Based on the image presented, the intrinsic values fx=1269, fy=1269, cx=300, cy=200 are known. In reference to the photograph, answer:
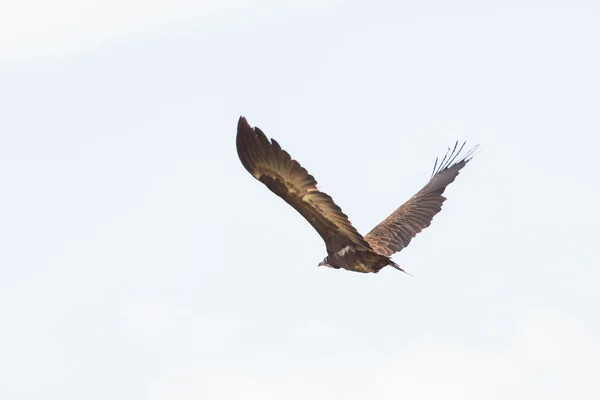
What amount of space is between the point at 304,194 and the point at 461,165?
8.66 meters

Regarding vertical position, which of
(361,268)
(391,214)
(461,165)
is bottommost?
(361,268)

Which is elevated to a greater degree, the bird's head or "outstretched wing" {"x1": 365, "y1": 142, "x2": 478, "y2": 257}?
"outstretched wing" {"x1": 365, "y1": 142, "x2": 478, "y2": 257}

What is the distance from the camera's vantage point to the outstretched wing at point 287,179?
61.2 feet

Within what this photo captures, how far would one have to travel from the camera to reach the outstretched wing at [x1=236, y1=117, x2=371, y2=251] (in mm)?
18641

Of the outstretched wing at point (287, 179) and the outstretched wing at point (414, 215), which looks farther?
the outstretched wing at point (414, 215)

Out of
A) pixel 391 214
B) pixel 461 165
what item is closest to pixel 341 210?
pixel 391 214

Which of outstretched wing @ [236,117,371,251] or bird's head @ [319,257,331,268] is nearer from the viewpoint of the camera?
outstretched wing @ [236,117,371,251]

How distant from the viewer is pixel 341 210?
19.7 m

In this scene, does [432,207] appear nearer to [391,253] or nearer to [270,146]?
[391,253]

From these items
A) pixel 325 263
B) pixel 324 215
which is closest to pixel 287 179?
pixel 324 215

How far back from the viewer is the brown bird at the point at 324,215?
18734 mm

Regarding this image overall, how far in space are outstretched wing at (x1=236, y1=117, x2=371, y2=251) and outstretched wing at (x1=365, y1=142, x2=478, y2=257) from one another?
296cm

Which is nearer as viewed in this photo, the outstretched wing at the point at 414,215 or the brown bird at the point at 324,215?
the brown bird at the point at 324,215

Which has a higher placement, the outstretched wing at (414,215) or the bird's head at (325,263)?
the outstretched wing at (414,215)
